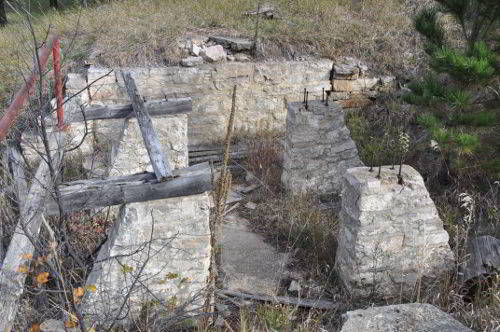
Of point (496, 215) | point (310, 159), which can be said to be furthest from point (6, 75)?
point (496, 215)

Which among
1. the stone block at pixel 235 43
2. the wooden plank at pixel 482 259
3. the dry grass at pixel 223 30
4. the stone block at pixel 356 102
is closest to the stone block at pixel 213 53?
the stone block at pixel 235 43

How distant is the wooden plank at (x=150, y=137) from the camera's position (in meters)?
3.52

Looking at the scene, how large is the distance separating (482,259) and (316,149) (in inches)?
93.1

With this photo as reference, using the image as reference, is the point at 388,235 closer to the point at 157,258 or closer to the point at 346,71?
the point at 157,258

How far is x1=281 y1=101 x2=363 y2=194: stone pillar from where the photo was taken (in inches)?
227

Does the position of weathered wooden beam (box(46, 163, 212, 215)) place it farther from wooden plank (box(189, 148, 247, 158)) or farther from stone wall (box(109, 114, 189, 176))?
wooden plank (box(189, 148, 247, 158))

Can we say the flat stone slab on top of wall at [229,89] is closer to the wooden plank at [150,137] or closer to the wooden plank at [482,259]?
the wooden plank at [150,137]

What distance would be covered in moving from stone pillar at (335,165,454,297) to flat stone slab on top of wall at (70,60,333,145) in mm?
3550

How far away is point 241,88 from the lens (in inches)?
292

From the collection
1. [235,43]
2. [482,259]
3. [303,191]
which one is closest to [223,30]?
[235,43]

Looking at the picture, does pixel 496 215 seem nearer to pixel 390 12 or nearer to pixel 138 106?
pixel 138 106

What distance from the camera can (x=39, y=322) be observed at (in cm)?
354

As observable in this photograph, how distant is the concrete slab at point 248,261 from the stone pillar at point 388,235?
0.69 metres

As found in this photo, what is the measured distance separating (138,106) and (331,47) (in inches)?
155
